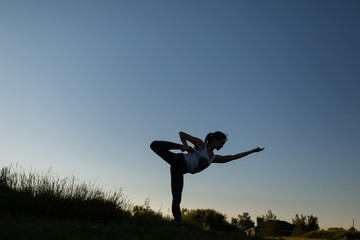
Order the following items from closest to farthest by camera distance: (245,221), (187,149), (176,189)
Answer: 1. (187,149)
2. (176,189)
3. (245,221)

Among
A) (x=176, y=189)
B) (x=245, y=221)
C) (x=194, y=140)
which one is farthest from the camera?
(x=245, y=221)

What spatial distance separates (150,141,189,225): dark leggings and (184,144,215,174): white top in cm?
11

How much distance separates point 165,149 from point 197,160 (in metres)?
0.71

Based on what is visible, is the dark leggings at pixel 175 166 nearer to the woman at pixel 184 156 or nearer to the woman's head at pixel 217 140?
the woman at pixel 184 156

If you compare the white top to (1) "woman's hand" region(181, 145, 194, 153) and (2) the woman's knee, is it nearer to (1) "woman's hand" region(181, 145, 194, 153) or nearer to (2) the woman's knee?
(1) "woman's hand" region(181, 145, 194, 153)

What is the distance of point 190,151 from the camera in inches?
235

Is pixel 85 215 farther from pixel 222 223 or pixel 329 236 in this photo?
pixel 222 223

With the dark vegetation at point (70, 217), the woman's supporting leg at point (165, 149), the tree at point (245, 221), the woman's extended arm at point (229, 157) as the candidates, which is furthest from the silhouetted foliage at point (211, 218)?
the tree at point (245, 221)

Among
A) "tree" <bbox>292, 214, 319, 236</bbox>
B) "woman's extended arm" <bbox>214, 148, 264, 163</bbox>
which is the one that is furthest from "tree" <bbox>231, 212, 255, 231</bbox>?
"woman's extended arm" <bbox>214, 148, 264, 163</bbox>

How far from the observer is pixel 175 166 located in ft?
20.1

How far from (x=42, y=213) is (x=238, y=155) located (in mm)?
5397

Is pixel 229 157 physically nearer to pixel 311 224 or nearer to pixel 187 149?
pixel 187 149

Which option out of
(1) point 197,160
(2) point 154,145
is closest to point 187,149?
(1) point 197,160

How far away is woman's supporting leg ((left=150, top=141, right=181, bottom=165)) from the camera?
5.99 metres
